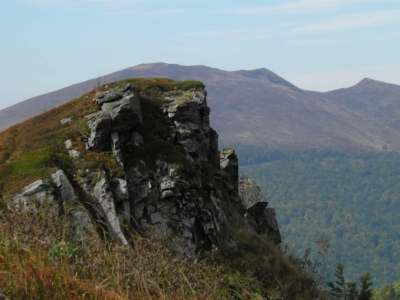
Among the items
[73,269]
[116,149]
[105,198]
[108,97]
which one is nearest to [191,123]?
[108,97]

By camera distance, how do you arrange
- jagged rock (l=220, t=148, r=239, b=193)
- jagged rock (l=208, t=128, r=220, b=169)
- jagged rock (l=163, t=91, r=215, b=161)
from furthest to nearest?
jagged rock (l=220, t=148, r=239, b=193), jagged rock (l=208, t=128, r=220, b=169), jagged rock (l=163, t=91, r=215, b=161)

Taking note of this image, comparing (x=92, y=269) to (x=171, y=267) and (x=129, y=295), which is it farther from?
(x=171, y=267)

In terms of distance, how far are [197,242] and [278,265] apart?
486 cm

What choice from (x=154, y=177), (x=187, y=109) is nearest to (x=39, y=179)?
(x=154, y=177)

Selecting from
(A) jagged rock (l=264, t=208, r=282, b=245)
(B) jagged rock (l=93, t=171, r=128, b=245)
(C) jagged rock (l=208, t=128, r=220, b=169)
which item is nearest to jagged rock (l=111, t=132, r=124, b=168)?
(B) jagged rock (l=93, t=171, r=128, b=245)

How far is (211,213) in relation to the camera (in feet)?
87.4

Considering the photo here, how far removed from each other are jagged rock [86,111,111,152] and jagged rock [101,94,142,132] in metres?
0.42

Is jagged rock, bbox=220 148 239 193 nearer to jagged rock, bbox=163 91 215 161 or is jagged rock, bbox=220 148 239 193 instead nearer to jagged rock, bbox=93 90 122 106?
jagged rock, bbox=163 91 215 161

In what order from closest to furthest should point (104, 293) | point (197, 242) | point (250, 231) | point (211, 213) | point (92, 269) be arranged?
point (104, 293) < point (92, 269) < point (197, 242) < point (211, 213) < point (250, 231)

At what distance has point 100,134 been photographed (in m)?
25.1

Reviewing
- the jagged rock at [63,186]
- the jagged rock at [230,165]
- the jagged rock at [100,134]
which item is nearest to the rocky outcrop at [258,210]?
the jagged rock at [230,165]

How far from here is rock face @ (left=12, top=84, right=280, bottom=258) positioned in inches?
860

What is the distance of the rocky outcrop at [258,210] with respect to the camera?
36406 millimetres

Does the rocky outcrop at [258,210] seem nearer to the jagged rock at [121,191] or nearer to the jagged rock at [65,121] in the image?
the jagged rock at [65,121]
